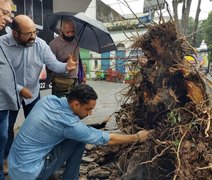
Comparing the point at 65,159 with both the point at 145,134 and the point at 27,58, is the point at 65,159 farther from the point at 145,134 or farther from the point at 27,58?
the point at 27,58

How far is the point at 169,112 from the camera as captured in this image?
10.2 feet

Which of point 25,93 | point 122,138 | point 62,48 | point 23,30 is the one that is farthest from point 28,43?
point 122,138

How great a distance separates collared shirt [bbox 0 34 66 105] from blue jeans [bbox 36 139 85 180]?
840mm

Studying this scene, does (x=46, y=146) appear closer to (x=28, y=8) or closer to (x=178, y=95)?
(x=178, y=95)

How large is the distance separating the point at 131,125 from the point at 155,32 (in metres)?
1.08

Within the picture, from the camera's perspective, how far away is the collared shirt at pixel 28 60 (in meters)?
3.31

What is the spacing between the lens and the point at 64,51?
156 inches

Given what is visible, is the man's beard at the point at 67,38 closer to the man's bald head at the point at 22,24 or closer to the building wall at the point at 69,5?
the man's bald head at the point at 22,24

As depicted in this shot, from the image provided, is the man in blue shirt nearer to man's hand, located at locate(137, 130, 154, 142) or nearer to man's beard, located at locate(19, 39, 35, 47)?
man's hand, located at locate(137, 130, 154, 142)

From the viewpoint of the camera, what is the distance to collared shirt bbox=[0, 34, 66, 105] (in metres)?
3.31

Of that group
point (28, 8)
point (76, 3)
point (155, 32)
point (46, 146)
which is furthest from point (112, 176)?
point (76, 3)

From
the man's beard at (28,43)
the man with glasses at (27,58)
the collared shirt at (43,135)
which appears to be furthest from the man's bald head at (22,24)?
the collared shirt at (43,135)

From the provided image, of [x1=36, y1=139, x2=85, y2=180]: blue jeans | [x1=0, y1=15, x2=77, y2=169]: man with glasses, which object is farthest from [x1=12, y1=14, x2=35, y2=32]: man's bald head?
[x1=36, y1=139, x2=85, y2=180]: blue jeans

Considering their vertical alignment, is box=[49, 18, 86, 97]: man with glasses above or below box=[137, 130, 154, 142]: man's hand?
above
